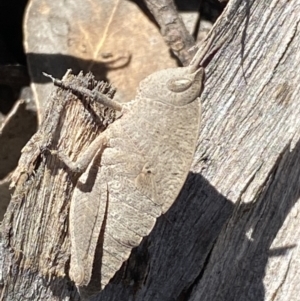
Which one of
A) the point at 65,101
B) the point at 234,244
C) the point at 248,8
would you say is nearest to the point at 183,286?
the point at 234,244

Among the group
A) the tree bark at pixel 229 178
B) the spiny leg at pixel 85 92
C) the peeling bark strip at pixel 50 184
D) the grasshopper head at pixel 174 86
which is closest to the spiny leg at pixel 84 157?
the peeling bark strip at pixel 50 184

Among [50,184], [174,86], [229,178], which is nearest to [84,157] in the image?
[50,184]

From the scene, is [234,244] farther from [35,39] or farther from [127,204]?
[35,39]

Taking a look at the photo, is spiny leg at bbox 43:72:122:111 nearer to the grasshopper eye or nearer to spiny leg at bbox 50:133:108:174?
spiny leg at bbox 50:133:108:174

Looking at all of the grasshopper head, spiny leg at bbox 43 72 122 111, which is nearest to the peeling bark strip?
spiny leg at bbox 43 72 122 111

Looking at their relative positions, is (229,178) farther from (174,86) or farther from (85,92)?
(85,92)

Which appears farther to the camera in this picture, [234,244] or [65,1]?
[65,1]

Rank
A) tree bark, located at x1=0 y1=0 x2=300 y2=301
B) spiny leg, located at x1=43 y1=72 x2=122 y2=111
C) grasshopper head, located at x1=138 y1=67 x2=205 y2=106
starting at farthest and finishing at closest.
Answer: tree bark, located at x1=0 y1=0 x2=300 y2=301
grasshopper head, located at x1=138 y1=67 x2=205 y2=106
spiny leg, located at x1=43 y1=72 x2=122 y2=111
